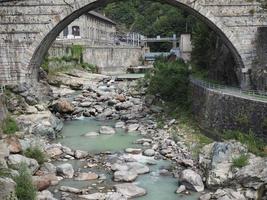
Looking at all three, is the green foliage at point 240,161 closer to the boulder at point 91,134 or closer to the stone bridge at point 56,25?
the stone bridge at point 56,25

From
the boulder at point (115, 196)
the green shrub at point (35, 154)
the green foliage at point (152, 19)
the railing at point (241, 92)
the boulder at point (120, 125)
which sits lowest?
the boulder at point (115, 196)

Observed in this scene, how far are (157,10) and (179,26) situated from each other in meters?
14.9

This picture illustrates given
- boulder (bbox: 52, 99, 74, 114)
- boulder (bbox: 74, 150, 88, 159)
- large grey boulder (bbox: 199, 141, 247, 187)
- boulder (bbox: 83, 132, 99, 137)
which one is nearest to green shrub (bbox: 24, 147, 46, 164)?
boulder (bbox: 74, 150, 88, 159)

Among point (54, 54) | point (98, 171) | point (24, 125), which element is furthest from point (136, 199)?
point (54, 54)

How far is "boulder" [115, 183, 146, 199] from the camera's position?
15.6 m

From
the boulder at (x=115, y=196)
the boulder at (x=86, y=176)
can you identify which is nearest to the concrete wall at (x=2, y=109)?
the boulder at (x=86, y=176)

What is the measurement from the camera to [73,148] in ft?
71.6

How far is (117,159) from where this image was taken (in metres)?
19.6

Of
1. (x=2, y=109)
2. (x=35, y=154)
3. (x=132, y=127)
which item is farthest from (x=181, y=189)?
(x=2, y=109)

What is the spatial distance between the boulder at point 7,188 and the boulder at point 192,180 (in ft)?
19.8

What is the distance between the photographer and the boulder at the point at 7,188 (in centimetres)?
1307

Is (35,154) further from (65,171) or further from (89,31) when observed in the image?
(89,31)

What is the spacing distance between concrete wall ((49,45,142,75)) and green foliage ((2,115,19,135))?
113 feet

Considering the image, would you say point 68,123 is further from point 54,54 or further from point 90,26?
point 90,26
